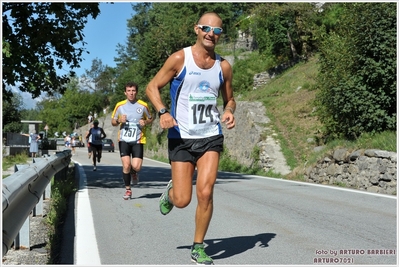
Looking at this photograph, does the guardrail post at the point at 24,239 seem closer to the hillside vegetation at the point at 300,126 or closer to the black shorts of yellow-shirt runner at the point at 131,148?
the black shorts of yellow-shirt runner at the point at 131,148

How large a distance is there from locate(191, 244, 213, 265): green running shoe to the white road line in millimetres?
824

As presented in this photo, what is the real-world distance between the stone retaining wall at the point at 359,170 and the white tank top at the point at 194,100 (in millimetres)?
9085

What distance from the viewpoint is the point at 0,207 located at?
446 cm

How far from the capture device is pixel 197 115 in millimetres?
5668

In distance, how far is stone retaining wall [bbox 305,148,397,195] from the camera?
1424cm

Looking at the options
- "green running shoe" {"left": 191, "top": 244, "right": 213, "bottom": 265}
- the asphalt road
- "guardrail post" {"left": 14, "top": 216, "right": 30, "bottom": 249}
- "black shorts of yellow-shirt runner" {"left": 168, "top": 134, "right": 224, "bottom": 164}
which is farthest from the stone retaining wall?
"guardrail post" {"left": 14, "top": 216, "right": 30, "bottom": 249}

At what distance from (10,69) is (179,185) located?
10029 millimetres

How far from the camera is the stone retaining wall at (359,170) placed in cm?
1424

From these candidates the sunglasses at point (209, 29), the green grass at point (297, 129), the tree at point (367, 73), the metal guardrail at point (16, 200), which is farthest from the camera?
the green grass at point (297, 129)

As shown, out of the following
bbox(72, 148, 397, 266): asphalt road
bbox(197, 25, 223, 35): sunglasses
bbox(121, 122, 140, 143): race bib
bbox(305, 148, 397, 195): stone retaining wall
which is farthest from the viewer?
bbox(305, 148, 397, 195): stone retaining wall

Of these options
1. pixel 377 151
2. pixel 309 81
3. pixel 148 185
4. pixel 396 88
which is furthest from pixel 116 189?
pixel 309 81

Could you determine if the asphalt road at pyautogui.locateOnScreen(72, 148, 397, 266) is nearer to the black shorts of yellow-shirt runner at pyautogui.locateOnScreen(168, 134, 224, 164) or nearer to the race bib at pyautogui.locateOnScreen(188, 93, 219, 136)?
the black shorts of yellow-shirt runner at pyautogui.locateOnScreen(168, 134, 224, 164)

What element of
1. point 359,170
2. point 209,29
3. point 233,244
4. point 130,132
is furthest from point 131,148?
point 359,170

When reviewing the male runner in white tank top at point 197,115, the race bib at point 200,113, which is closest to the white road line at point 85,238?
the male runner in white tank top at point 197,115
